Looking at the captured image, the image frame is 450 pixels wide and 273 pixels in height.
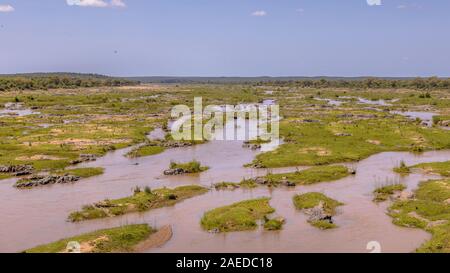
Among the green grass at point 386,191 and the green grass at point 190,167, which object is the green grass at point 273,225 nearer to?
the green grass at point 386,191

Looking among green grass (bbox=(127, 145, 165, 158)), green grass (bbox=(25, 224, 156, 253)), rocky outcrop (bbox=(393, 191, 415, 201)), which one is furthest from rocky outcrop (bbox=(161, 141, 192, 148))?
rocky outcrop (bbox=(393, 191, 415, 201))

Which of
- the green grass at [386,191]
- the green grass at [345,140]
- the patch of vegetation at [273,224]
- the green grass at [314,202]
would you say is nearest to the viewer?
the patch of vegetation at [273,224]

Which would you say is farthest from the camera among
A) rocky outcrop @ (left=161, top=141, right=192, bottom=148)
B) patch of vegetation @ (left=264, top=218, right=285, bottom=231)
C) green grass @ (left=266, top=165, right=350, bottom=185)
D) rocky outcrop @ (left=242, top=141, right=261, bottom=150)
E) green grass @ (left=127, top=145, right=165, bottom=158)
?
rocky outcrop @ (left=161, top=141, right=192, bottom=148)

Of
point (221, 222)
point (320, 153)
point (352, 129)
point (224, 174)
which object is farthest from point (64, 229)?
point (352, 129)

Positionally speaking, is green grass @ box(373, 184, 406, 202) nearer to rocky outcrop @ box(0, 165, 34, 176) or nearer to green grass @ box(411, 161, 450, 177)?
green grass @ box(411, 161, 450, 177)

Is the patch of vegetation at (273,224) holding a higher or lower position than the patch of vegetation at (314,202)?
lower

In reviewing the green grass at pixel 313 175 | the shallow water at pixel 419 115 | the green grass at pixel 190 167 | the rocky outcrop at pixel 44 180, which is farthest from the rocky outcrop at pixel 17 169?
the shallow water at pixel 419 115

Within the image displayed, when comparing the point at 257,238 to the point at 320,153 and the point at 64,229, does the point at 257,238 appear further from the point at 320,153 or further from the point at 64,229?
the point at 320,153
